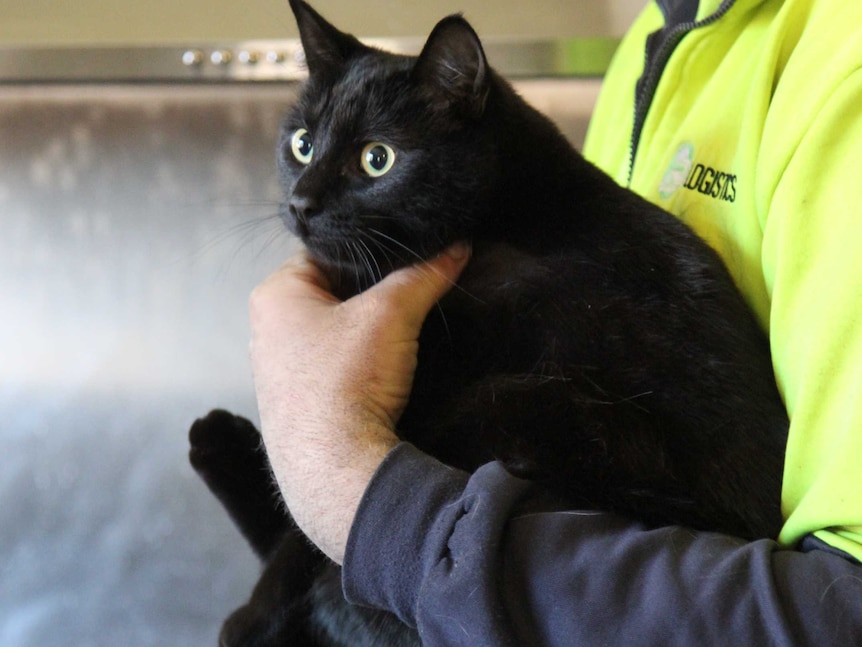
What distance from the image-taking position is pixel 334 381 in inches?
28.9

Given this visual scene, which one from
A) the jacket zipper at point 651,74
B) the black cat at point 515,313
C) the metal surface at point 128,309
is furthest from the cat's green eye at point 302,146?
the jacket zipper at point 651,74

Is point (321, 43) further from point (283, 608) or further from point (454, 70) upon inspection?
point (283, 608)

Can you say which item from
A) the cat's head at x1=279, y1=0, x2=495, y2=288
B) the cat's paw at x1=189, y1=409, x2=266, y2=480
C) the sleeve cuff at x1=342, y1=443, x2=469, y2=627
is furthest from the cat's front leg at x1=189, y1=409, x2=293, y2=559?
the sleeve cuff at x1=342, y1=443, x2=469, y2=627

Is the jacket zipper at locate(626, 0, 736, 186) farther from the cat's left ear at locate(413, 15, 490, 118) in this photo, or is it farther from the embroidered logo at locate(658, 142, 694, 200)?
the cat's left ear at locate(413, 15, 490, 118)

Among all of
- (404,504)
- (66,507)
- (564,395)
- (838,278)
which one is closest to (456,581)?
(404,504)

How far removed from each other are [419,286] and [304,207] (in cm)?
15

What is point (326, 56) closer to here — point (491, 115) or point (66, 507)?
point (491, 115)

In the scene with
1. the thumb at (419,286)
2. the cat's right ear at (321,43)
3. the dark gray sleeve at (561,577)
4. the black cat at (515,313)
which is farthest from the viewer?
the cat's right ear at (321,43)

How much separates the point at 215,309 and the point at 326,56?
59 centimetres

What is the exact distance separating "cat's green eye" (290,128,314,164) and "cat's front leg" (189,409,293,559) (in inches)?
13.4

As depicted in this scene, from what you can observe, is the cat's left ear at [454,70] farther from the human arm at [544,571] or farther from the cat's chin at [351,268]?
the human arm at [544,571]

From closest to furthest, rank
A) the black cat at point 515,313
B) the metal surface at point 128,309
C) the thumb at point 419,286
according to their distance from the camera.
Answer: the black cat at point 515,313 < the thumb at point 419,286 < the metal surface at point 128,309

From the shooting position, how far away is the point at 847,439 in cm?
52

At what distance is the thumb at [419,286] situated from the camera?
77 centimetres
